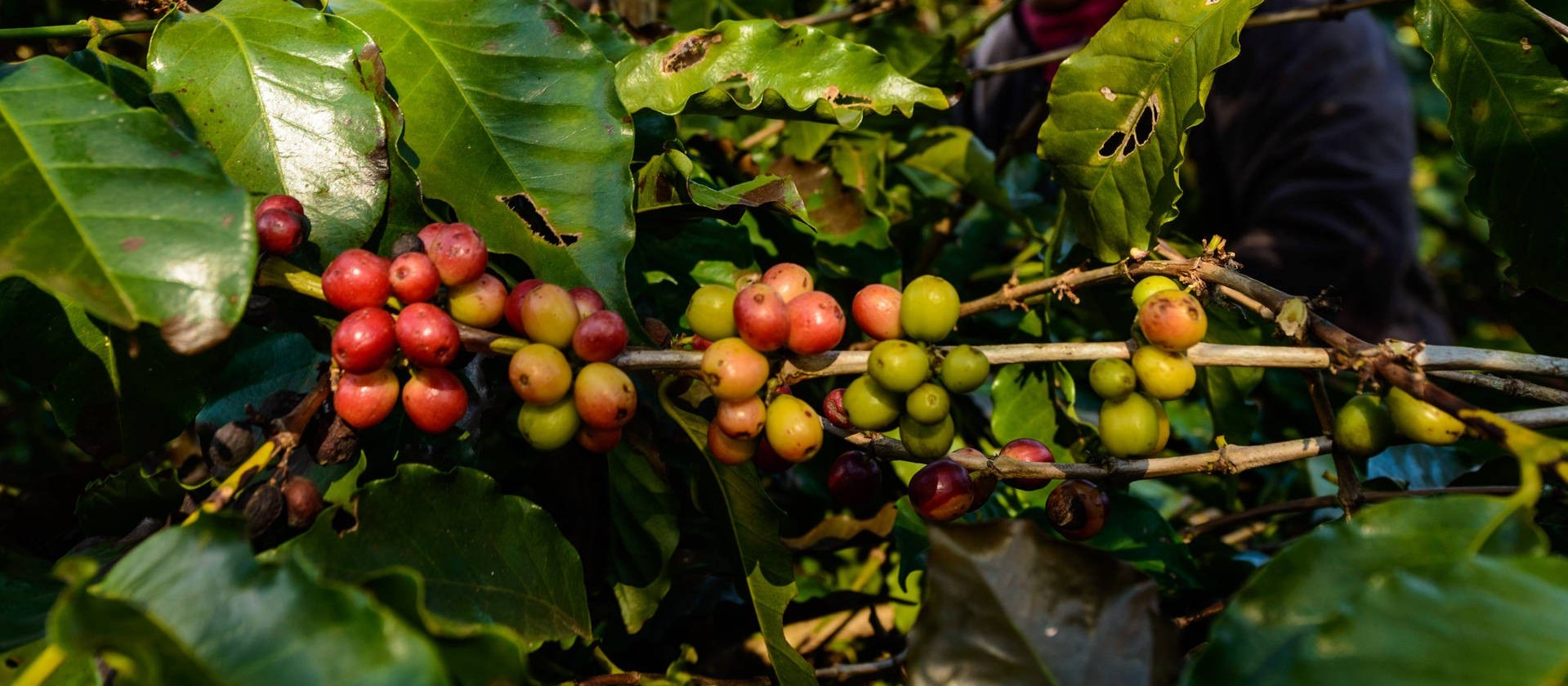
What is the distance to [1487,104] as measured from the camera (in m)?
0.99

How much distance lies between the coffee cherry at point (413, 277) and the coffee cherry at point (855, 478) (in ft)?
1.37

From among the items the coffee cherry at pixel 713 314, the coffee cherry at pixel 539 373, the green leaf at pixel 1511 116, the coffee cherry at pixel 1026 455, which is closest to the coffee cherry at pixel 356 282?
the coffee cherry at pixel 539 373

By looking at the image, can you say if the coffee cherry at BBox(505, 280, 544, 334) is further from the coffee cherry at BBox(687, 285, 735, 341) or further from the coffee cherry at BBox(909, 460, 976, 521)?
the coffee cherry at BBox(909, 460, 976, 521)

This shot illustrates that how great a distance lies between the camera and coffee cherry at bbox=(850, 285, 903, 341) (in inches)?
31.5

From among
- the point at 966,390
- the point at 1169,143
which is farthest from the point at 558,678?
the point at 1169,143

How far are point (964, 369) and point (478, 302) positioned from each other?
386mm

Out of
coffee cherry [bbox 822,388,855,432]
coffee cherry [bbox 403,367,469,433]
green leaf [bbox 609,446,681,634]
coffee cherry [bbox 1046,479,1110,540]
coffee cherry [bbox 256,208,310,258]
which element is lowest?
green leaf [bbox 609,446,681,634]

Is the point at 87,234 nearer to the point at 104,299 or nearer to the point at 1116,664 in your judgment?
the point at 104,299

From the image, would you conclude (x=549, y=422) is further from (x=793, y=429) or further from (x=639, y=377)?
(x=639, y=377)

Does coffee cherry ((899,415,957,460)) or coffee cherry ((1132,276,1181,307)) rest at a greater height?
coffee cherry ((1132,276,1181,307))

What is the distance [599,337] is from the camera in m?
0.72

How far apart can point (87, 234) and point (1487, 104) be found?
1267mm

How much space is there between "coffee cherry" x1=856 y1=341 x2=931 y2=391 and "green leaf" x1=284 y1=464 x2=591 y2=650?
1.11 feet

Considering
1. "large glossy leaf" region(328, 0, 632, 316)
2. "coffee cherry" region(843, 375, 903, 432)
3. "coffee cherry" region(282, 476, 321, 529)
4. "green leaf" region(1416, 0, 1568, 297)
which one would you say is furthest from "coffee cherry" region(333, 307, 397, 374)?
"green leaf" region(1416, 0, 1568, 297)
